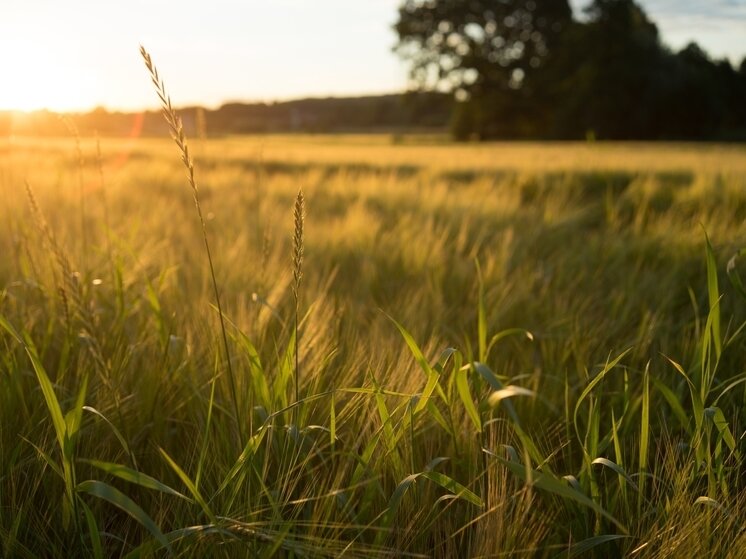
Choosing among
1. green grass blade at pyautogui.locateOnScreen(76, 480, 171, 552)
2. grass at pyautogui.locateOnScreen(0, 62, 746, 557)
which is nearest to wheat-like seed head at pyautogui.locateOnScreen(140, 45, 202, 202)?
grass at pyautogui.locateOnScreen(0, 62, 746, 557)

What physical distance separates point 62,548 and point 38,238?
1.35m

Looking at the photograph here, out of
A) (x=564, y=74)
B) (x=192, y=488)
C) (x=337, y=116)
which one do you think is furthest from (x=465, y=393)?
(x=337, y=116)

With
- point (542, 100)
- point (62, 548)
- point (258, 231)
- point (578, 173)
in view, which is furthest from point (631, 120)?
point (62, 548)

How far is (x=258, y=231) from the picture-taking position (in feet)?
7.64

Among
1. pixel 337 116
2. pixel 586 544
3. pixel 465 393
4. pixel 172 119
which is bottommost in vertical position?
pixel 586 544

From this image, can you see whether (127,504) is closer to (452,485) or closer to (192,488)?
(192,488)

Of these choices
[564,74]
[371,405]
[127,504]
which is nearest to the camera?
[127,504]

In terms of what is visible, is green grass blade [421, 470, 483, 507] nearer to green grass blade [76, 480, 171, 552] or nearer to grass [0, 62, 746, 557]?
grass [0, 62, 746, 557]

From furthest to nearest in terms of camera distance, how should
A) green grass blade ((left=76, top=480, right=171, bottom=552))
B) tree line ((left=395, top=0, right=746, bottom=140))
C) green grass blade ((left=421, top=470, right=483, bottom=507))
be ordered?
tree line ((left=395, top=0, right=746, bottom=140)), green grass blade ((left=421, top=470, right=483, bottom=507)), green grass blade ((left=76, top=480, right=171, bottom=552))

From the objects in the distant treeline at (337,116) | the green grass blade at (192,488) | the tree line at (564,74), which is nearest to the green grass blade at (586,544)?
the green grass blade at (192,488)

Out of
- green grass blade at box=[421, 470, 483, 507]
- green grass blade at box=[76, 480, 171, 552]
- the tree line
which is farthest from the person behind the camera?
the tree line

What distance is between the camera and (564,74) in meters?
26.8

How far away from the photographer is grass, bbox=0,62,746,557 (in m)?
0.66

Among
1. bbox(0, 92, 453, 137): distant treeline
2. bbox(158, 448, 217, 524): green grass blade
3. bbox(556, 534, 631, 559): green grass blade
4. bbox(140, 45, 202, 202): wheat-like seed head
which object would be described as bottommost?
bbox(556, 534, 631, 559): green grass blade
